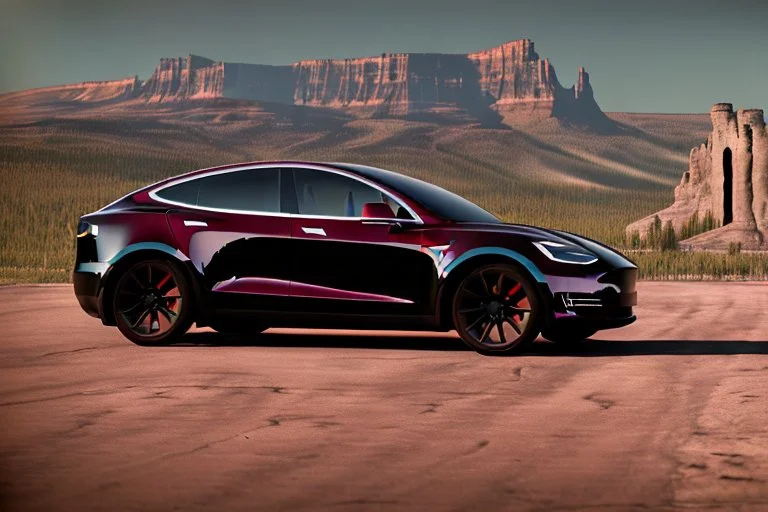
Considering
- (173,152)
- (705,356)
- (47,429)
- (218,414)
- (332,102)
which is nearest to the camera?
(47,429)

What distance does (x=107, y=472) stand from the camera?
693cm

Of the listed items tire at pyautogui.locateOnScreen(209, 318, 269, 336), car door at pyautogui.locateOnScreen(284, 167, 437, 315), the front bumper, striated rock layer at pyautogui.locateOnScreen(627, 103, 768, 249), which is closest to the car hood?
the front bumper

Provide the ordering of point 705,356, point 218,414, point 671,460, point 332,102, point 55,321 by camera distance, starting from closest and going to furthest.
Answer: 1. point 671,460
2. point 218,414
3. point 705,356
4. point 55,321
5. point 332,102

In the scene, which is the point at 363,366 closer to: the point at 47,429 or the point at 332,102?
the point at 47,429

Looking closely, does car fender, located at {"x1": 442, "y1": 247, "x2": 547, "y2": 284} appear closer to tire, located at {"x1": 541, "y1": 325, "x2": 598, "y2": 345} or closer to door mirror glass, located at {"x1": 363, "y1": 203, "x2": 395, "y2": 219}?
door mirror glass, located at {"x1": 363, "y1": 203, "x2": 395, "y2": 219}

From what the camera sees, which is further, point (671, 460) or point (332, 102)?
point (332, 102)

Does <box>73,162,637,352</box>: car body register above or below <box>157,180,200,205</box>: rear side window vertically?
below

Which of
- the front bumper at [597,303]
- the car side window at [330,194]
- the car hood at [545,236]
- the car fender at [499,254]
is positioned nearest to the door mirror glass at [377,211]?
the car side window at [330,194]

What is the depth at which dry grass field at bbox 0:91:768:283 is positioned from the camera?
41656mm

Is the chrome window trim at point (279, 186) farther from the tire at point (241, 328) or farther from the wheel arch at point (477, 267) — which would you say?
the tire at point (241, 328)

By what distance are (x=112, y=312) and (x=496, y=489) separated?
21.8 ft

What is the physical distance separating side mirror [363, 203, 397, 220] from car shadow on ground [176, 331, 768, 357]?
3.84 feet

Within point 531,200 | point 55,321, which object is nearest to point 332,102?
point 531,200

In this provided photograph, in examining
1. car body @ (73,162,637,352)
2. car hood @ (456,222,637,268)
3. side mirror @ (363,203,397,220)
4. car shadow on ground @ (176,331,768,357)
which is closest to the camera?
car body @ (73,162,637,352)
